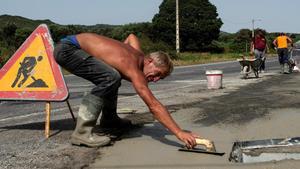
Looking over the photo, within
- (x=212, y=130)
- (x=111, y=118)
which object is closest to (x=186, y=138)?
(x=212, y=130)

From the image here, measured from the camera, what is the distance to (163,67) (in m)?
5.13

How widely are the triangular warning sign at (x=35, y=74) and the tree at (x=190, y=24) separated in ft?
229

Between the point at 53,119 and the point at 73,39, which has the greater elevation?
the point at 73,39

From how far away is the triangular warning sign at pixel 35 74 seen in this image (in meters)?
6.23

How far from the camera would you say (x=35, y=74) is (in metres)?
6.38

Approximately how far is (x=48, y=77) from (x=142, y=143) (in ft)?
4.83

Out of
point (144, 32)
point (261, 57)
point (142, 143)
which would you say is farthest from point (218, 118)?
point (144, 32)

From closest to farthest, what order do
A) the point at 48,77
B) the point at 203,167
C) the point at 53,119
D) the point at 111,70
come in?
the point at 203,167 → the point at 111,70 → the point at 48,77 → the point at 53,119

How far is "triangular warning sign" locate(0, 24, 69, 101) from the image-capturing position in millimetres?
6227

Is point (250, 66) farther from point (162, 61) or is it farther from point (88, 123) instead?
point (162, 61)

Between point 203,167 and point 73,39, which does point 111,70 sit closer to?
point 73,39

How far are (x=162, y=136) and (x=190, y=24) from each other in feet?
251

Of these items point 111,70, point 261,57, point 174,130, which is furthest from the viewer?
point 261,57

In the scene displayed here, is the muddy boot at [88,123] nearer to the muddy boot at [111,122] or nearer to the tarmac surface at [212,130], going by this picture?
the tarmac surface at [212,130]
